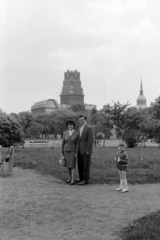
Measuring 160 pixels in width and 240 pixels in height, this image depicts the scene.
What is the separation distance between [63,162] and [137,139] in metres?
29.4

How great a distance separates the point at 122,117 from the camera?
39031mm

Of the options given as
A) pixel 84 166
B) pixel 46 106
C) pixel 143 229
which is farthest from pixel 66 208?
pixel 46 106

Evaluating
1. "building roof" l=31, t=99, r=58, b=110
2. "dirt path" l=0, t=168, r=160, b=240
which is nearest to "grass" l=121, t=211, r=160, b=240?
"dirt path" l=0, t=168, r=160, b=240

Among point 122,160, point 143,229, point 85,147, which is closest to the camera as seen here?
point 143,229

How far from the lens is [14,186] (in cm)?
874

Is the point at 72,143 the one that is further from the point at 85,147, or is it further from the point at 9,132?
the point at 9,132

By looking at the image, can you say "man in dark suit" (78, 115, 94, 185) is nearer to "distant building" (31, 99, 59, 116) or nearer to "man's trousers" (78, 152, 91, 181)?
"man's trousers" (78, 152, 91, 181)

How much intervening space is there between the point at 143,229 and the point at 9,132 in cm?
1932

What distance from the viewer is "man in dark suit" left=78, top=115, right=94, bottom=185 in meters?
9.62

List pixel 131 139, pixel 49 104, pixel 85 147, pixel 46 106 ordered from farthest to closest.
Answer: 1. pixel 49 104
2. pixel 46 106
3. pixel 131 139
4. pixel 85 147

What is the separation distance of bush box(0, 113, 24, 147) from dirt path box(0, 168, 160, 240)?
45.2ft

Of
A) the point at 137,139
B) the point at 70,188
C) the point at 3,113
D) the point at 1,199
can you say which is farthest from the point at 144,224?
the point at 137,139

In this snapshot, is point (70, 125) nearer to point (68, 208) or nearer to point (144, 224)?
point (68, 208)

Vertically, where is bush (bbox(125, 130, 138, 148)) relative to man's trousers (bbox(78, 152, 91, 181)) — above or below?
above
